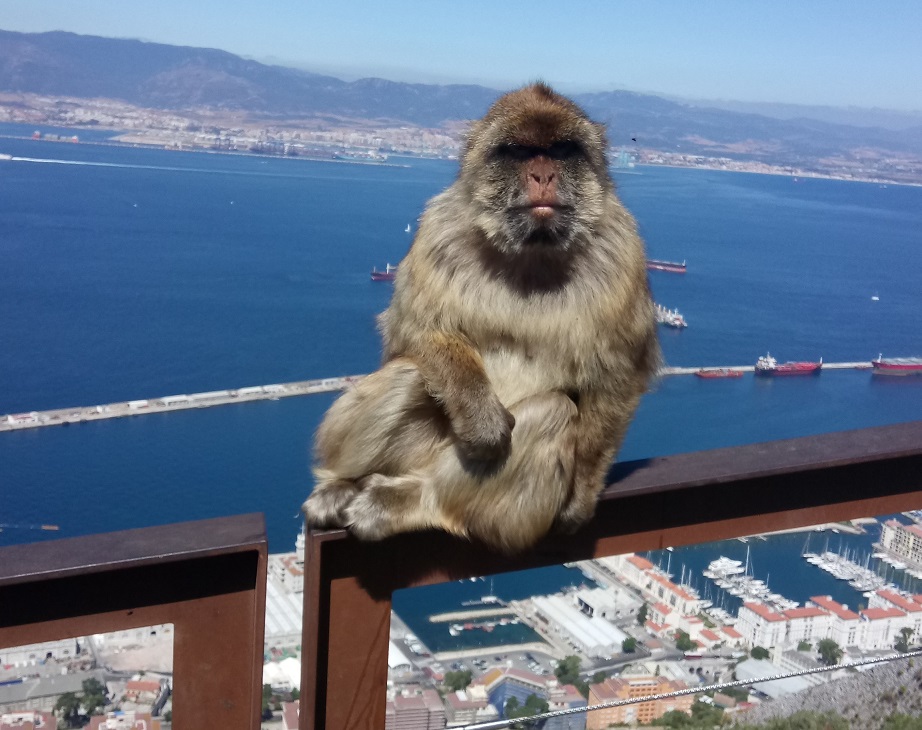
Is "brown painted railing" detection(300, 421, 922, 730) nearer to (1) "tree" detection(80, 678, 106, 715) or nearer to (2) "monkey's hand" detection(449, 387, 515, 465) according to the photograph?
(2) "monkey's hand" detection(449, 387, 515, 465)

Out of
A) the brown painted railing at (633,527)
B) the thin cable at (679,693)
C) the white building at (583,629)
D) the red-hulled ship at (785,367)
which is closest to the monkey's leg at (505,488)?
the brown painted railing at (633,527)

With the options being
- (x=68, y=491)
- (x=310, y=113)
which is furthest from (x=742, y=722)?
(x=310, y=113)

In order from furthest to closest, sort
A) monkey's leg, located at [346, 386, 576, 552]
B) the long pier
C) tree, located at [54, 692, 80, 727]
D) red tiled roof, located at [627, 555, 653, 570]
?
the long pier → red tiled roof, located at [627, 555, 653, 570] → monkey's leg, located at [346, 386, 576, 552] → tree, located at [54, 692, 80, 727]

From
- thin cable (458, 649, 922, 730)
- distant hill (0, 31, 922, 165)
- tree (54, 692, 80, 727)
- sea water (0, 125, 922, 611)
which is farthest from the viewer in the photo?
distant hill (0, 31, 922, 165)

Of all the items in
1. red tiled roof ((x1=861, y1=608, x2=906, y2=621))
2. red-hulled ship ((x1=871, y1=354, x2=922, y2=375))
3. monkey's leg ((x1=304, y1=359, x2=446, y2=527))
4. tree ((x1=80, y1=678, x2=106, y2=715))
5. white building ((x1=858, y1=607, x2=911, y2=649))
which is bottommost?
red-hulled ship ((x1=871, y1=354, x2=922, y2=375))

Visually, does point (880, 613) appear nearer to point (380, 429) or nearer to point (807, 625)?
point (807, 625)

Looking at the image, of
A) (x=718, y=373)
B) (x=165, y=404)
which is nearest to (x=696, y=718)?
(x=165, y=404)

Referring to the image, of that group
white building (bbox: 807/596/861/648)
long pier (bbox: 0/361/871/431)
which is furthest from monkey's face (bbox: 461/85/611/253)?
long pier (bbox: 0/361/871/431)
